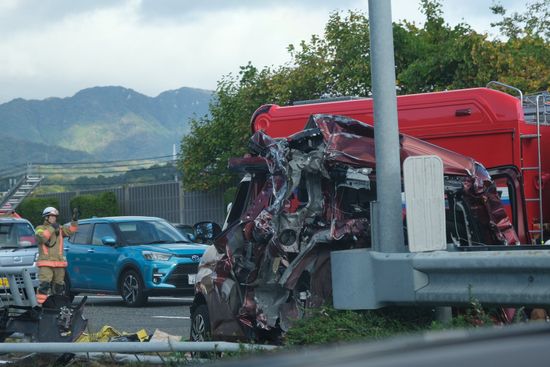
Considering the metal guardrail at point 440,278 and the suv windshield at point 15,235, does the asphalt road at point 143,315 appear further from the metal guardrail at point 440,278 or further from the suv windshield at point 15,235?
the metal guardrail at point 440,278

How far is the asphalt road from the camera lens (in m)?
15.0

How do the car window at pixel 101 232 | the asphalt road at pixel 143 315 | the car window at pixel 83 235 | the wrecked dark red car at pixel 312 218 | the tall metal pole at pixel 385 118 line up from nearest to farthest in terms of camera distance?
1. the tall metal pole at pixel 385 118
2. the wrecked dark red car at pixel 312 218
3. the asphalt road at pixel 143 315
4. the car window at pixel 101 232
5. the car window at pixel 83 235

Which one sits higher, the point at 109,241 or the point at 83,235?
the point at 83,235

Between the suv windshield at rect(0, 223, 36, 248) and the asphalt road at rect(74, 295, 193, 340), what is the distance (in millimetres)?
1741

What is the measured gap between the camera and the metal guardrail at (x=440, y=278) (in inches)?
267

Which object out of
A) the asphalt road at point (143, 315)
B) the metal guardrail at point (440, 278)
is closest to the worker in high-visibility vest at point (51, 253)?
the asphalt road at point (143, 315)

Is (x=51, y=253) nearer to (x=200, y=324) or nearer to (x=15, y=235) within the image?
(x=15, y=235)

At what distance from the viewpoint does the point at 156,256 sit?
1909 cm

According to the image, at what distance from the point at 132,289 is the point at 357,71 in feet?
46.2

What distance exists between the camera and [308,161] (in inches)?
351

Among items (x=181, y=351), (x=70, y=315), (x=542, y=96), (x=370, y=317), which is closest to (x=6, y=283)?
(x=70, y=315)

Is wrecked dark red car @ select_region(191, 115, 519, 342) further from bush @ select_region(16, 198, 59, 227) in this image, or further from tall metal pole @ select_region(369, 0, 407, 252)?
bush @ select_region(16, 198, 59, 227)

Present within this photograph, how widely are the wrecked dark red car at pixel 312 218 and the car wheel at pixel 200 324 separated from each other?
58cm

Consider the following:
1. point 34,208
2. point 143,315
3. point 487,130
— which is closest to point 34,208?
point 34,208
